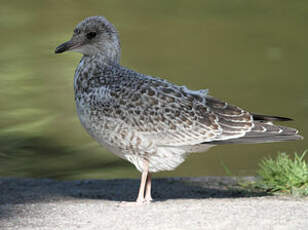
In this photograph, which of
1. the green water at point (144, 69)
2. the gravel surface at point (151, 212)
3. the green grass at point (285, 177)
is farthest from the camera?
the green water at point (144, 69)

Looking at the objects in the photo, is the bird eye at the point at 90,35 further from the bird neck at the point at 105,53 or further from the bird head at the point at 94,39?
the bird neck at the point at 105,53

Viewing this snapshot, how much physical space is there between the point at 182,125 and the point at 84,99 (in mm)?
1025

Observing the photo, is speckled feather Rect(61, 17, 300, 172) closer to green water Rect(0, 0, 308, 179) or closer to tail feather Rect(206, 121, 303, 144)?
tail feather Rect(206, 121, 303, 144)

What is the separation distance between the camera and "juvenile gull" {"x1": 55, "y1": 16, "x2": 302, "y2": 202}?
680 centimetres

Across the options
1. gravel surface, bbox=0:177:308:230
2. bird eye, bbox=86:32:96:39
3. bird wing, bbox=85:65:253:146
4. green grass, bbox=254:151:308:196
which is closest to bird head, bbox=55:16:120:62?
bird eye, bbox=86:32:96:39

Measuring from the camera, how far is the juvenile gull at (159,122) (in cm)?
680

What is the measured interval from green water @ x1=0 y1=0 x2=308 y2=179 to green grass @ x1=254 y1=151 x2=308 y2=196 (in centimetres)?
188

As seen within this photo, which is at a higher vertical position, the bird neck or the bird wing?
the bird neck

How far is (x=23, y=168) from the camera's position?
9.97 metres

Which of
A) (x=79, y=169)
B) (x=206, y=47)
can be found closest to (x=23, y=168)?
(x=79, y=169)

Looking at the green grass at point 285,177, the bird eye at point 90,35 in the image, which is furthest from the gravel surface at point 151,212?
the bird eye at point 90,35

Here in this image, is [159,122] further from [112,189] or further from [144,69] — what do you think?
[144,69]

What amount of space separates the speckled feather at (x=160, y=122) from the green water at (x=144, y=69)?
2687 mm

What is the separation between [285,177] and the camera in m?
7.33
